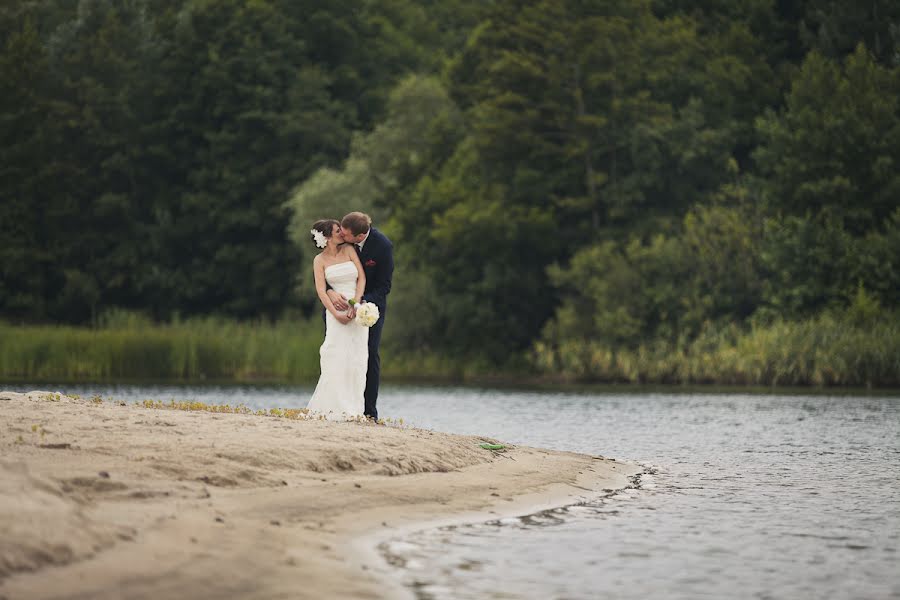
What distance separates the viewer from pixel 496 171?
63156mm

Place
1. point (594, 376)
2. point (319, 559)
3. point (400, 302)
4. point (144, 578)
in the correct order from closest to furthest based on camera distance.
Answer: point (144, 578), point (319, 559), point (594, 376), point (400, 302)

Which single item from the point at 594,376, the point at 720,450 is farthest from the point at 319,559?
the point at 594,376

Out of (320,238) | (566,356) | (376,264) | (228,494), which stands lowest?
(566,356)

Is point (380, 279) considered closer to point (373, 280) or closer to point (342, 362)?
point (373, 280)

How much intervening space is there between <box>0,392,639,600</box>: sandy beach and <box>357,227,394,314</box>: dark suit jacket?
2164 millimetres

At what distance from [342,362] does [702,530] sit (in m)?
6.66

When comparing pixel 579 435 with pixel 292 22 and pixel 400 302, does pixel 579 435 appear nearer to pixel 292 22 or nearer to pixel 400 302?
pixel 400 302

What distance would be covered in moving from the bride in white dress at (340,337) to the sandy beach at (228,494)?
52.1 inches

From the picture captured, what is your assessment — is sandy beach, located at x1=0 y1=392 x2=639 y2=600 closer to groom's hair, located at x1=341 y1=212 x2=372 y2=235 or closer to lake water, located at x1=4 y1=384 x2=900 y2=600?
lake water, located at x1=4 y1=384 x2=900 y2=600

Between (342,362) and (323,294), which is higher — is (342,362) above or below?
below

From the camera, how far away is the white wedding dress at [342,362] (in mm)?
17031

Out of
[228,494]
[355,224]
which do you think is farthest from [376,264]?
[228,494]

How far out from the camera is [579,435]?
23.1m

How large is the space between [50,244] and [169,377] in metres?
28.0
